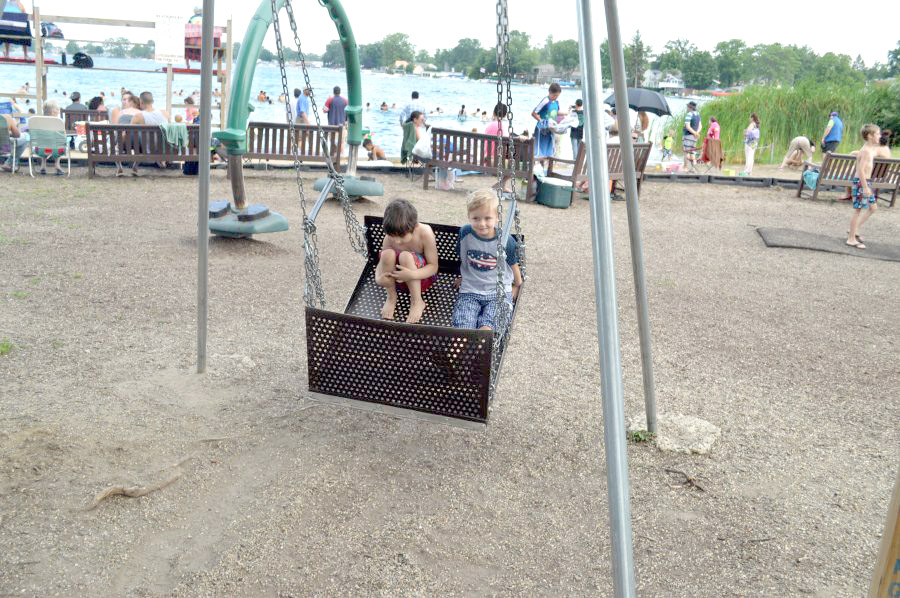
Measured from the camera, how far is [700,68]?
6531 centimetres

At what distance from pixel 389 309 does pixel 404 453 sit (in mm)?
976

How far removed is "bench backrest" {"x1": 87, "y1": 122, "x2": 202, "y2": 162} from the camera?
35.2 ft

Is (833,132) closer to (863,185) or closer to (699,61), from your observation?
(863,185)

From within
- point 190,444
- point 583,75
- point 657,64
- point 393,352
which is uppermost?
point 657,64

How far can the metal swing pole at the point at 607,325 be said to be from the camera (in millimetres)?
1820

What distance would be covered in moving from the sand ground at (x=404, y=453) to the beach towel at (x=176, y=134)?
430 cm

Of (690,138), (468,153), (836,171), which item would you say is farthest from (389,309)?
(690,138)

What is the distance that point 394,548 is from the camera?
2.95 m

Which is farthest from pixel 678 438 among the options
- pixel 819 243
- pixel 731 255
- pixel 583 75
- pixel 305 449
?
pixel 819 243

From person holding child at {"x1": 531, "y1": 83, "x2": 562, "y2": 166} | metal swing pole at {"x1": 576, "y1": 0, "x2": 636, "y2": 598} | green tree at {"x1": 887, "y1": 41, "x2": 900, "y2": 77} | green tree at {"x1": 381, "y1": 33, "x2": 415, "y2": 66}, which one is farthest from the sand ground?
green tree at {"x1": 887, "y1": 41, "x2": 900, "y2": 77}

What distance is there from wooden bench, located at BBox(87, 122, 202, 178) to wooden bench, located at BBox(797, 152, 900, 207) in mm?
9508

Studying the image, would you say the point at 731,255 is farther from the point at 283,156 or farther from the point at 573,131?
the point at 283,156

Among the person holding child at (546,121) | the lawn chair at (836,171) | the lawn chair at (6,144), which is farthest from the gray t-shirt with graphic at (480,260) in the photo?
the lawn chair at (836,171)

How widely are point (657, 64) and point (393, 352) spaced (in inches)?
2409
